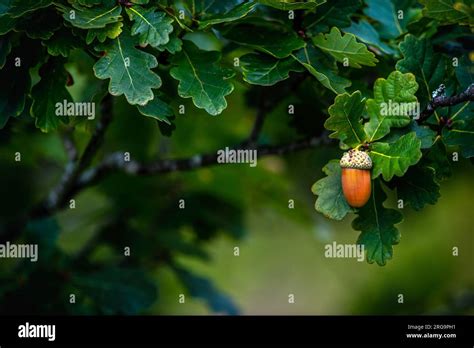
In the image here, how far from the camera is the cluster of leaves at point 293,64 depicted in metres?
1.80

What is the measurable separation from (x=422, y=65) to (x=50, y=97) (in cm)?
93

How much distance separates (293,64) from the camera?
6.40ft

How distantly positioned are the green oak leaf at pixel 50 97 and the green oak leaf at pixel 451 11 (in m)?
0.93

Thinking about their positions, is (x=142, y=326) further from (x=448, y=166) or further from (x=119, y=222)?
(x=448, y=166)

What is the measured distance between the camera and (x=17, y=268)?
2809 millimetres

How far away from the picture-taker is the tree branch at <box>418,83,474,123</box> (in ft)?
5.98

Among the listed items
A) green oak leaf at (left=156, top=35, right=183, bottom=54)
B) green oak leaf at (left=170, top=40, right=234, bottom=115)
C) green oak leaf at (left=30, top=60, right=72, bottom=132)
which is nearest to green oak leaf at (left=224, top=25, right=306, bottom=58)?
green oak leaf at (left=170, top=40, right=234, bottom=115)

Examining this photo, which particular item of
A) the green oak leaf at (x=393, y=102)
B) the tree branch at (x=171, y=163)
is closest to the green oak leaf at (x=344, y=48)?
the green oak leaf at (x=393, y=102)

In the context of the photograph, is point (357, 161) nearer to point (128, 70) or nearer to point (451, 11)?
point (451, 11)

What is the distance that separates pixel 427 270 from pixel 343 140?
101 inches

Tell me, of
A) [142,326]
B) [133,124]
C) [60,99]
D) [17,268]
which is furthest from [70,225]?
[60,99]

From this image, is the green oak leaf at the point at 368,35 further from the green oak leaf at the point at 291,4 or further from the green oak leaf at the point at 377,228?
the green oak leaf at the point at 377,228

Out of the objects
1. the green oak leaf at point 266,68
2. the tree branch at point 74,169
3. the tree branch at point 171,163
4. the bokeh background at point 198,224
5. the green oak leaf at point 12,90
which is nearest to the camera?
the green oak leaf at point 266,68

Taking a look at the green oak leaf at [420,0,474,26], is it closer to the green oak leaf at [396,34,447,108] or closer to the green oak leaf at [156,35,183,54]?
the green oak leaf at [396,34,447,108]
